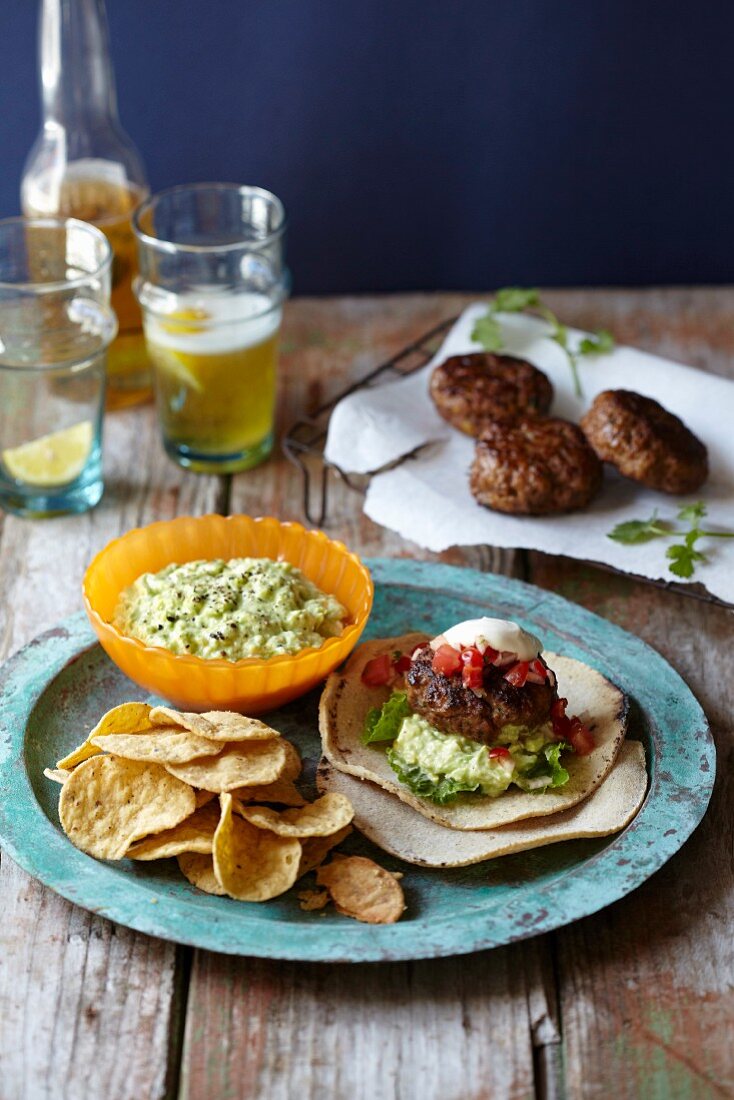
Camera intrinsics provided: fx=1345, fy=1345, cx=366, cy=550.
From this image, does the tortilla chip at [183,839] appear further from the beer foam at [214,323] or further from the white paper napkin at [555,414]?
the beer foam at [214,323]

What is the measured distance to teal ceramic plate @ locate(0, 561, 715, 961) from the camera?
219 cm

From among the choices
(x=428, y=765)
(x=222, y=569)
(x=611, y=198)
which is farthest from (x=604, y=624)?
(x=611, y=198)

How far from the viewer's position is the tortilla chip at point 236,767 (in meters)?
2.32

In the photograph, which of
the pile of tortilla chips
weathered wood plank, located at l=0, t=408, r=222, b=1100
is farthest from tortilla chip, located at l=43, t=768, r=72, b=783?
weathered wood plank, located at l=0, t=408, r=222, b=1100

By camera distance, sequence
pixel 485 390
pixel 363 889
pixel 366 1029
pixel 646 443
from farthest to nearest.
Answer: pixel 485 390
pixel 646 443
pixel 363 889
pixel 366 1029

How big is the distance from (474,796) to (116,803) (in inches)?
25.5

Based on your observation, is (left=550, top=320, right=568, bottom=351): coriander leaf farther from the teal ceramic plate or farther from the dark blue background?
the teal ceramic plate

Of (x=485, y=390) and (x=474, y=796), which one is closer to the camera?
(x=474, y=796)

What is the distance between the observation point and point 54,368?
3451mm

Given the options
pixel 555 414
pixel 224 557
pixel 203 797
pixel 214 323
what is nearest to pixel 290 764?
pixel 203 797

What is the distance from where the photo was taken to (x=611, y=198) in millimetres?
4664

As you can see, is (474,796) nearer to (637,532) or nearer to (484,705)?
(484,705)

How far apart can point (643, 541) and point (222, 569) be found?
1.06 m

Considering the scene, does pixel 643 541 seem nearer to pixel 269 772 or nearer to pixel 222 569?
pixel 222 569
